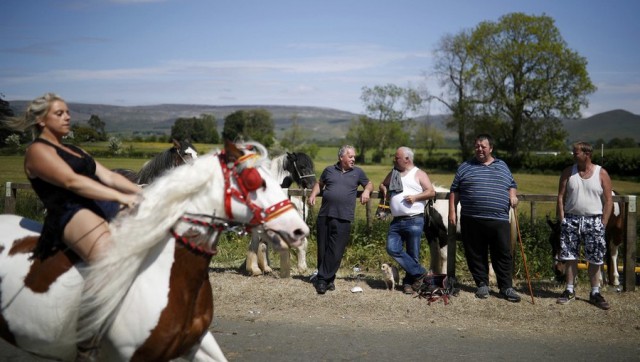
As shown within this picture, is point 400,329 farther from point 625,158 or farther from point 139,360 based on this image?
point 625,158

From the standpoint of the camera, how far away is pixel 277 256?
37.4 ft

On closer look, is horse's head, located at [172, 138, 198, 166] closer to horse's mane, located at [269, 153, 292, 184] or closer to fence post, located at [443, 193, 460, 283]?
horse's mane, located at [269, 153, 292, 184]

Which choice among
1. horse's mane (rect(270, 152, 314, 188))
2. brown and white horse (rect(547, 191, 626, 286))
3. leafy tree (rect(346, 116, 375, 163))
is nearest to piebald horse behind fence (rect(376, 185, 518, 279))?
brown and white horse (rect(547, 191, 626, 286))

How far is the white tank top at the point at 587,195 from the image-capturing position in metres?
7.58

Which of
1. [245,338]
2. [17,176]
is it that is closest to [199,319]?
[245,338]

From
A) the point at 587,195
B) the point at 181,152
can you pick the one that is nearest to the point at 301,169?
the point at 181,152

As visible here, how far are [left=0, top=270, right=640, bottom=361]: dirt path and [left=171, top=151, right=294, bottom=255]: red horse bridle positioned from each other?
7.85 feet

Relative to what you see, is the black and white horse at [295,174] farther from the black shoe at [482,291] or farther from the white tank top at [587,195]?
the white tank top at [587,195]

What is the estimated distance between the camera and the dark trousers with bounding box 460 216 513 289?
7.81m

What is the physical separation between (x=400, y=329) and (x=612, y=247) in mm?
4385

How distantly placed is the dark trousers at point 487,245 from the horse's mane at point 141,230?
503 cm

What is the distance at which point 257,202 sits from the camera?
12.5 feet

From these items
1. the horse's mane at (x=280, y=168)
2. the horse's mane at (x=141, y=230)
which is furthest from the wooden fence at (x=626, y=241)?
the horse's mane at (x=141, y=230)

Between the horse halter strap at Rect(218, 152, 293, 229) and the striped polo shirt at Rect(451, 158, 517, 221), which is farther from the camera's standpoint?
the striped polo shirt at Rect(451, 158, 517, 221)
